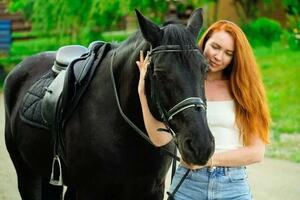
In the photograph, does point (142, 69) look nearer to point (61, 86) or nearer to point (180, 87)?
point (180, 87)

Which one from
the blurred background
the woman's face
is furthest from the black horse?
the blurred background

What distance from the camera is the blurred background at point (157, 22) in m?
10.6

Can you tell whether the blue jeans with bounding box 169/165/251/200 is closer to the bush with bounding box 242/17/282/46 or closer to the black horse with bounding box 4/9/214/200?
the black horse with bounding box 4/9/214/200

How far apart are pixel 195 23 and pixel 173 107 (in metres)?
0.56

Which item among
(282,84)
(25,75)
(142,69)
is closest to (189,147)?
(142,69)

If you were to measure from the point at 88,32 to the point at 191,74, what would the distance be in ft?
42.8

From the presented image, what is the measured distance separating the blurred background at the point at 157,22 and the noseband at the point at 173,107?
5.60 metres

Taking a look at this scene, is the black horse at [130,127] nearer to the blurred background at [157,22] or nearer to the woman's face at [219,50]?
the woman's face at [219,50]

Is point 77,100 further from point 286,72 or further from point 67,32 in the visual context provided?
point 67,32

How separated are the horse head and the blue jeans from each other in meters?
0.48

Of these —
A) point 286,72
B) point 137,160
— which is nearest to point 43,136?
point 137,160

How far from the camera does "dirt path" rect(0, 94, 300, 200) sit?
6.50m

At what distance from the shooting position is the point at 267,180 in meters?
7.06

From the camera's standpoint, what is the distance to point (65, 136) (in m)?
3.87
